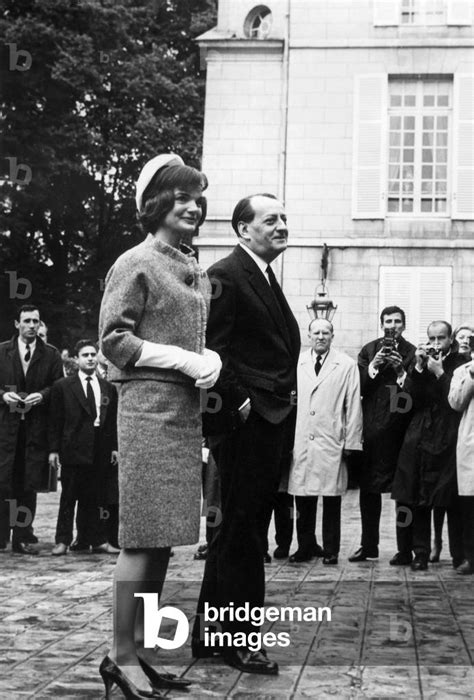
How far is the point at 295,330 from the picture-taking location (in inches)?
213

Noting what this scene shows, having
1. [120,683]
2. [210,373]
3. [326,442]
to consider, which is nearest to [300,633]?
[120,683]

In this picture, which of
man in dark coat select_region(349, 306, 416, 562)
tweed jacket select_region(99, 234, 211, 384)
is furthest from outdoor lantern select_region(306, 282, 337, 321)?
tweed jacket select_region(99, 234, 211, 384)

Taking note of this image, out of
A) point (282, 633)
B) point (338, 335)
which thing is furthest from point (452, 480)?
point (338, 335)

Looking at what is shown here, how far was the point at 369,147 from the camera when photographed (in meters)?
22.5

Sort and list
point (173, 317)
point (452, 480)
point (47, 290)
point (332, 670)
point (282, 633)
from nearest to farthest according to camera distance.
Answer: point (173, 317) < point (332, 670) < point (282, 633) < point (452, 480) < point (47, 290)

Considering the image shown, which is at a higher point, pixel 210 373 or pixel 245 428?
pixel 210 373

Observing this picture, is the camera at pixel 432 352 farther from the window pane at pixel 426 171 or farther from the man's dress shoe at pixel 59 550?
the window pane at pixel 426 171

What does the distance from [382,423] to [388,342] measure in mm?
615

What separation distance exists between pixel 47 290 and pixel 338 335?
819 cm

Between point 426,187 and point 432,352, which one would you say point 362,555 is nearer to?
point 432,352

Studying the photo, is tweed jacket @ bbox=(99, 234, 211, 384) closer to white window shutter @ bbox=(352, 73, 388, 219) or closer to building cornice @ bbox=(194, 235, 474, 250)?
building cornice @ bbox=(194, 235, 474, 250)

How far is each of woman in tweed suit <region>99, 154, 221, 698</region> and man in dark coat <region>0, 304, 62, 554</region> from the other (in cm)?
573

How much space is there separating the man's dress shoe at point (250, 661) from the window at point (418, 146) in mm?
18158

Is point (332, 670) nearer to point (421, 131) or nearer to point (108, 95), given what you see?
point (421, 131)
